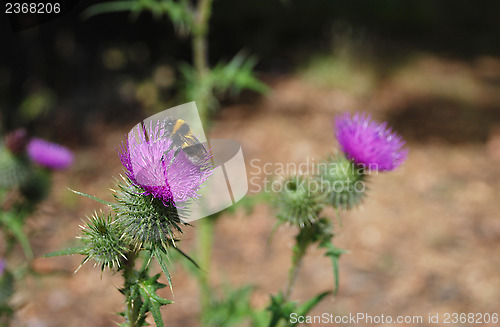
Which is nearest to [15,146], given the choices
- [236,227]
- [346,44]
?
[236,227]

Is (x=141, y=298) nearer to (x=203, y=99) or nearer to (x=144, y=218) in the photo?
(x=144, y=218)

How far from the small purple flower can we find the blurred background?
94.5 inches

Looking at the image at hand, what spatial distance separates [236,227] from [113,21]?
4.59 meters

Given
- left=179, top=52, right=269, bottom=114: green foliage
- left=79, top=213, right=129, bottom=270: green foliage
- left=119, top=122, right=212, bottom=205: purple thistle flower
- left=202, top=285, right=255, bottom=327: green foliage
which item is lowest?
left=202, top=285, right=255, bottom=327: green foliage

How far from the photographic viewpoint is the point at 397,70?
9383mm

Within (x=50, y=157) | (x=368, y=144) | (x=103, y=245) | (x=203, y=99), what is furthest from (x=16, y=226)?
(x=368, y=144)

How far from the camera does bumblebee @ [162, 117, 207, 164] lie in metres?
1.88

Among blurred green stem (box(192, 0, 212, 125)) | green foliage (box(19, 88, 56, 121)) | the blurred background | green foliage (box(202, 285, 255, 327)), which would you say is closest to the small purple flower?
green foliage (box(202, 285, 255, 327))

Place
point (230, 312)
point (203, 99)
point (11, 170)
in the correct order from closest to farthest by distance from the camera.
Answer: point (230, 312) → point (11, 170) → point (203, 99)

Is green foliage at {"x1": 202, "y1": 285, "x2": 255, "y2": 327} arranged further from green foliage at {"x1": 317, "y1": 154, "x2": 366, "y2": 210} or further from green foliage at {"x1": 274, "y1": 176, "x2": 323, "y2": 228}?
green foliage at {"x1": 317, "y1": 154, "x2": 366, "y2": 210}

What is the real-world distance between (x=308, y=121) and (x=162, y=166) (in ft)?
21.1

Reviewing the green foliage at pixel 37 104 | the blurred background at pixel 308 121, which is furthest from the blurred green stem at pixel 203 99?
the green foliage at pixel 37 104

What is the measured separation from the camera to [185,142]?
1.88 meters

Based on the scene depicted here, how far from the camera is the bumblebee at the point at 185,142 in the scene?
6.17ft
